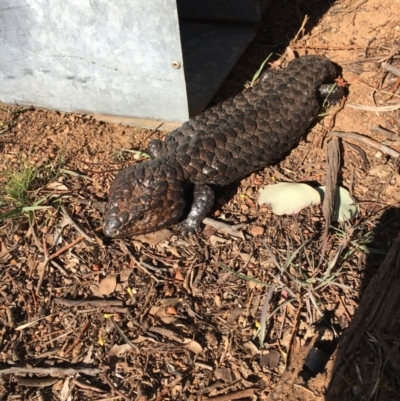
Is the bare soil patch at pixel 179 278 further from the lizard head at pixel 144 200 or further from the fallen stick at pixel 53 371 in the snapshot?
the lizard head at pixel 144 200

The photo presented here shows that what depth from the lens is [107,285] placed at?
11.6 ft

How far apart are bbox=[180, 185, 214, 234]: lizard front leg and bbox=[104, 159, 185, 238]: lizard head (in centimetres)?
9

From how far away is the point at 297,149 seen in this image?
436cm

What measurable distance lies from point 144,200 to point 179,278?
597 millimetres

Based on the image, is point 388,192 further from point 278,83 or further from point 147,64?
point 147,64

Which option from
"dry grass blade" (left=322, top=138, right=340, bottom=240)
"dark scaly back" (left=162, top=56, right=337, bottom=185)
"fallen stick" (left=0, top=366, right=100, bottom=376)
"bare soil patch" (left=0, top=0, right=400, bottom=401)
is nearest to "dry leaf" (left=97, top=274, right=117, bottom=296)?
"bare soil patch" (left=0, top=0, right=400, bottom=401)

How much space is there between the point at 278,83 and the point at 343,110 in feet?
2.15

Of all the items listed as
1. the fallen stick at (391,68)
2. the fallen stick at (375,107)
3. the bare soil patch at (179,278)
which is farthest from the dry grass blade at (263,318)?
the fallen stick at (391,68)

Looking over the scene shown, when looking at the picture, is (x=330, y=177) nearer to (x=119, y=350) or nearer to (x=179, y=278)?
(x=179, y=278)

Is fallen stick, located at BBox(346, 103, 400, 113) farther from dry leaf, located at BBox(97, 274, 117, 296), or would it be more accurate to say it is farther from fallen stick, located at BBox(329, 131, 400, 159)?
dry leaf, located at BBox(97, 274, 117, 296)

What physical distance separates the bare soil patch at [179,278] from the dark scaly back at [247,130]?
8.5 inches

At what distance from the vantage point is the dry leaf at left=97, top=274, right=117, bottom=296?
3.51 meters

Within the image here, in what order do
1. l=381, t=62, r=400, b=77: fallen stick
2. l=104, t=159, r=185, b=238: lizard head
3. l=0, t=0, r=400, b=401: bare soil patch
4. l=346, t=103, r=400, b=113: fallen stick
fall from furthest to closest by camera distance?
l=381, t=62, r=400, b=77: fallen stick, l=346, t=103, r=400, b=113: fallen stick, l=104, t=159, r=185, b=238: lizard head, l=0, t=0, r=400, b=401: bare soil patch

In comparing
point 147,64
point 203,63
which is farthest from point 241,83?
point 147,64
